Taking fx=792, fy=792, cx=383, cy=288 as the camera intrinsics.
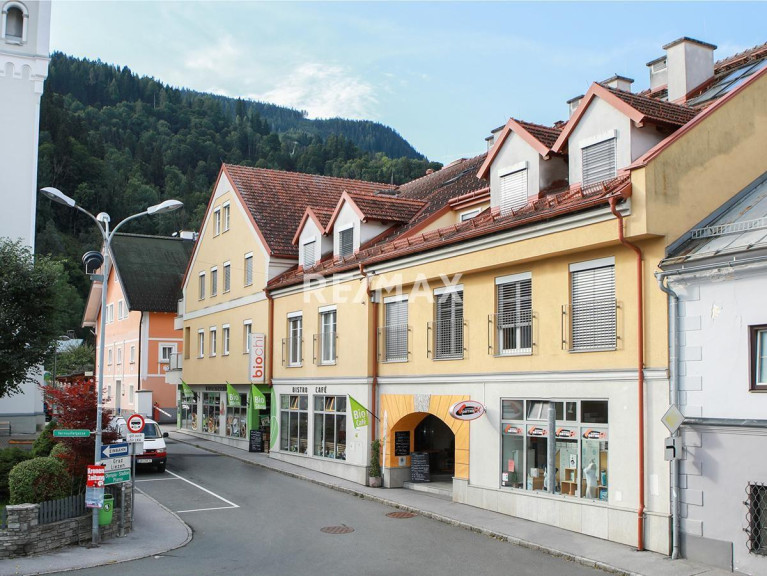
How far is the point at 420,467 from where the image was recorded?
23266 millimetres

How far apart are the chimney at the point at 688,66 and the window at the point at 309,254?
1451 centimetres

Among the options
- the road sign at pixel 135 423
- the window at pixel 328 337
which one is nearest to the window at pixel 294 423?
the window at pixel 328 337

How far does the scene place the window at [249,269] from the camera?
3406cm

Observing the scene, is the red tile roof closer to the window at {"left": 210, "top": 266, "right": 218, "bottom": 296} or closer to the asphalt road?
the asphalt road

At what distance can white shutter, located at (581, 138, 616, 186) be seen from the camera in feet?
56.7

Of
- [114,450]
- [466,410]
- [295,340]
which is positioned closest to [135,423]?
[114,450]

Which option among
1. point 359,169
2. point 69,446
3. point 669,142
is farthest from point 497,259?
point 359,169

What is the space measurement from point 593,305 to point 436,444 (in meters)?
10.2

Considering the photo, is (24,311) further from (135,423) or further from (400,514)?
(400,514)

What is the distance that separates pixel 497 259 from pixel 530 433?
13.7 ft

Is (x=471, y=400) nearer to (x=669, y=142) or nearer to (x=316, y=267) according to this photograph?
(x=669, y=142)

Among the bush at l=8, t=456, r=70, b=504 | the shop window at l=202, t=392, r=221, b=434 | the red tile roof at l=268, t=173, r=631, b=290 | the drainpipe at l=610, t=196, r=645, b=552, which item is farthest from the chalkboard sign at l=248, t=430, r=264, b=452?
the drainpipe at l=610, t=196, r=645, b=552

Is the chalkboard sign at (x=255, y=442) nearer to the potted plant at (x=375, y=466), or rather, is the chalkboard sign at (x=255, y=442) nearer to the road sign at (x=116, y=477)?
the potted plant at (x=375, y=466)

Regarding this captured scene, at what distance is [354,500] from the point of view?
2186 centimetres
